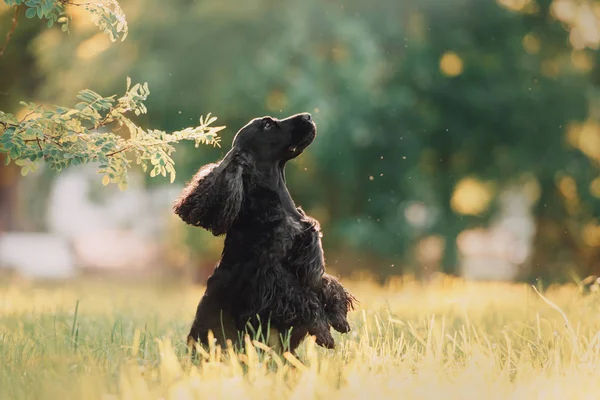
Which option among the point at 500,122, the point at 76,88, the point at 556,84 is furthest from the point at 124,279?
the point at 556,84

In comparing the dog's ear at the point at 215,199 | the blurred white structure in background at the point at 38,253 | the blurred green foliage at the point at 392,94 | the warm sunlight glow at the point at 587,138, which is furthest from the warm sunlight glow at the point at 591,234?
the dog's ear at the point at 215,199

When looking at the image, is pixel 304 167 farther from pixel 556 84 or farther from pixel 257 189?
pixel 257 189

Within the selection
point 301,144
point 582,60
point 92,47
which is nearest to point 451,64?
point 582,60

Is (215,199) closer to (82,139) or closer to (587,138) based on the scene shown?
(82,139)

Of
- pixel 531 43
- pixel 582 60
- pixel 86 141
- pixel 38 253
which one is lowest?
pixel 38 253

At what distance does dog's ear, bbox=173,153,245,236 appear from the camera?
4.04 m

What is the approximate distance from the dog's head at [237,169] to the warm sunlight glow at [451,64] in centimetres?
979

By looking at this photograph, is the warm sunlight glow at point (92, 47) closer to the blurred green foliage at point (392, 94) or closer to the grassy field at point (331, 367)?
the blurred green foliage at point (392, 94)

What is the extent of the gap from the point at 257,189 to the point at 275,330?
2.55 ft

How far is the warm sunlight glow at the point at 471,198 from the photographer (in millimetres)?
14921

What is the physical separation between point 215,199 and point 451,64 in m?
11.3

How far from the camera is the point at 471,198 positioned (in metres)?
16.0

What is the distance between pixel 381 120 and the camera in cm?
1241

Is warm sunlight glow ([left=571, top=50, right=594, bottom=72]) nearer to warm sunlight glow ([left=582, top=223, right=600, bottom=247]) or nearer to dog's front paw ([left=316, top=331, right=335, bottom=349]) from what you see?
warm sunlight glow ([left=582, top=223, right=600, bottom=247])
